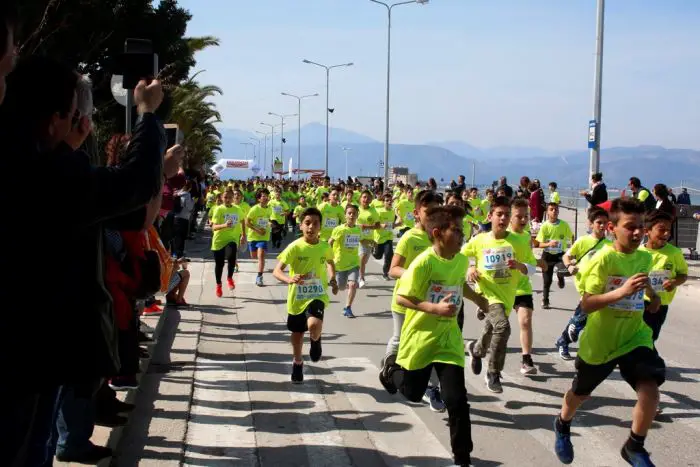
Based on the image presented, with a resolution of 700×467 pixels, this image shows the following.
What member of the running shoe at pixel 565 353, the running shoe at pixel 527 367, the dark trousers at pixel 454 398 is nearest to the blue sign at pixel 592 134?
the running shoe at pixel 565 353

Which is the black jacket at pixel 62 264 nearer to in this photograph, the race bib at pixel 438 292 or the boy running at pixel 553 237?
the race bib at pixel 438 292

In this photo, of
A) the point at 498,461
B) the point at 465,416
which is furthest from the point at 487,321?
the point at 465,416

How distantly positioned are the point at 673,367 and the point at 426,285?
427 centimetres

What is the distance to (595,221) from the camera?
920cm

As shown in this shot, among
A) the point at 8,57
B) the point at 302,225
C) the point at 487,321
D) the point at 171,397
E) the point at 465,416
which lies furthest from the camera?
the point at 302,225

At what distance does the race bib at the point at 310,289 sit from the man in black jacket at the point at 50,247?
16.2 feet

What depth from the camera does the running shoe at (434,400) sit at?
6660 millimetres

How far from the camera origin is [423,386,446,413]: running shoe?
666 centimetres

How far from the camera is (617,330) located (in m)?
5.25

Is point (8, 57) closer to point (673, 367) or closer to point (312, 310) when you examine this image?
point (312, 310)

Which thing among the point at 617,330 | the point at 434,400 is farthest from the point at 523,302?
the point at 617,330

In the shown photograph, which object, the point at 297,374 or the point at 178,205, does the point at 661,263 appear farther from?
the point at 178,205

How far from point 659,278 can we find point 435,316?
2.53 meters

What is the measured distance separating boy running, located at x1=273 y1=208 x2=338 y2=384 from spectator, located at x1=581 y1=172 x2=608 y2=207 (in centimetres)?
1100
